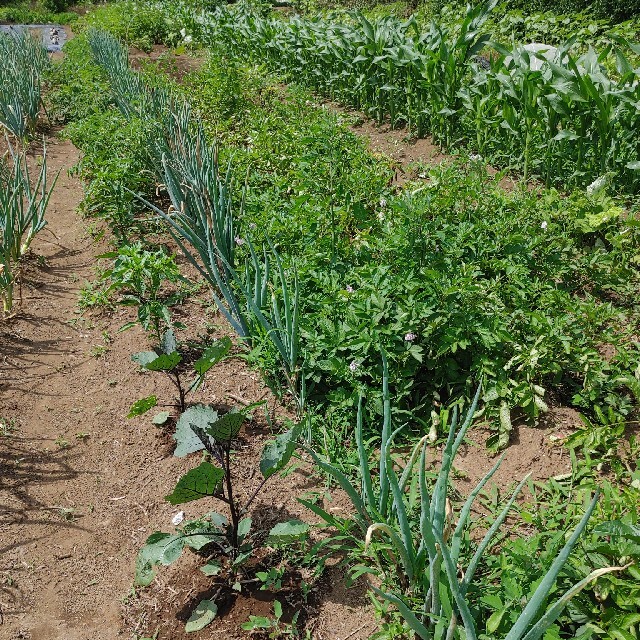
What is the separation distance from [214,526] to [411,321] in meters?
1.07

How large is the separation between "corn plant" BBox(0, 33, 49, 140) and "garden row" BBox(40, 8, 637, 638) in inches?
93.4

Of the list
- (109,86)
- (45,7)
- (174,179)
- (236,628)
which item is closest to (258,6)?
(109,86)

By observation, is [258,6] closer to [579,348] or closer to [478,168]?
[478,168]

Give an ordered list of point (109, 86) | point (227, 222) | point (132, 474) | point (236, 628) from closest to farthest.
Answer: point (236, 628), point (132, 474), point (227, 222), point (109, 86)

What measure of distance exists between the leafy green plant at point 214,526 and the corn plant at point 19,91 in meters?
4.41

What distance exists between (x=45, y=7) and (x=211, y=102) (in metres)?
20.7

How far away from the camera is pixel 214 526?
7.18ft

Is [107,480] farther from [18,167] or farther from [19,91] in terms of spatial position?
[19,91]

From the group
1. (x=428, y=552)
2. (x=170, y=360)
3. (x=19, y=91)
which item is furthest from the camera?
(x=19, y=91)

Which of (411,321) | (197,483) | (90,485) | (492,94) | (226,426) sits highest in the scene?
(492,94)

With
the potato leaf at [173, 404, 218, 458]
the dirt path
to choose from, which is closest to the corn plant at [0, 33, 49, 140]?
the dirt path

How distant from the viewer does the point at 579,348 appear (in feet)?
8.57

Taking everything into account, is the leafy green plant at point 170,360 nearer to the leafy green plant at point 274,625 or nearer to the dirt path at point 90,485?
the dirt path at point 90,485

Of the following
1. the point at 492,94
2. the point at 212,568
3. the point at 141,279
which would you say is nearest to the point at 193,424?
the point at 212,568
